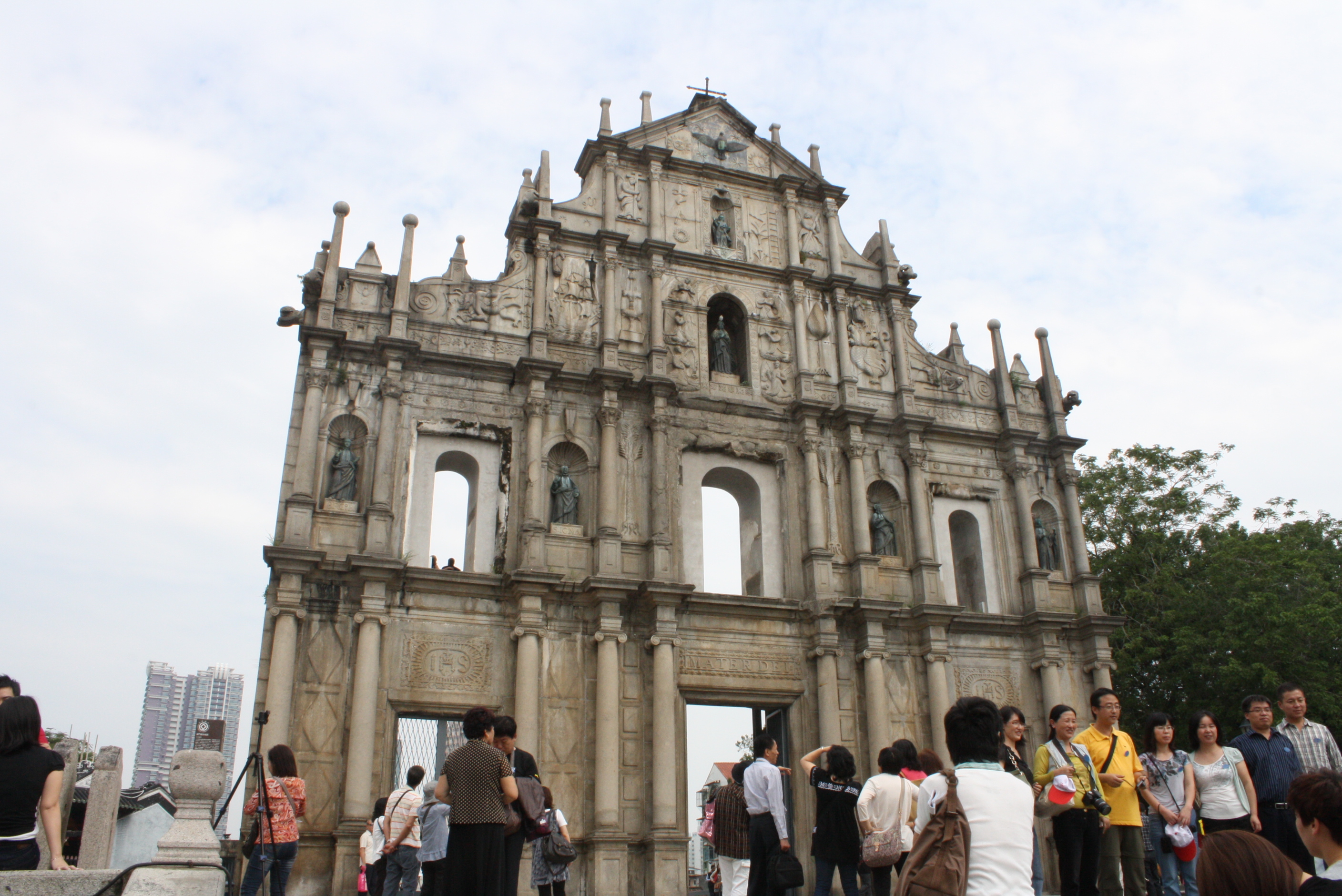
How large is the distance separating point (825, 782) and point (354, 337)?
40.7ft

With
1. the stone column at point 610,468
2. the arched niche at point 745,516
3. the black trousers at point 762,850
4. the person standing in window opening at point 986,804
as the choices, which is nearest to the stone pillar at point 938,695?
the arched niche at point 745,516

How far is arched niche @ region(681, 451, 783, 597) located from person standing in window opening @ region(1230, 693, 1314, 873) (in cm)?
1081

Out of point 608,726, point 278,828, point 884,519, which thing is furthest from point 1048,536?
point 278,828

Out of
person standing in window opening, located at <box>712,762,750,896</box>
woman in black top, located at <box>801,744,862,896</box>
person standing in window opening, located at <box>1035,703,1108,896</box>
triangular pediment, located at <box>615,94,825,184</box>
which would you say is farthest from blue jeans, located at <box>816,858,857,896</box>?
triangular pediment, located at <box>615,94,825,184</box>

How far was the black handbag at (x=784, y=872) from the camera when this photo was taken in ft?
28.4

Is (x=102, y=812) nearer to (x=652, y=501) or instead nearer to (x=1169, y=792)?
(x=652, y=501)

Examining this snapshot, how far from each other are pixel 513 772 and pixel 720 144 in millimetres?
16976

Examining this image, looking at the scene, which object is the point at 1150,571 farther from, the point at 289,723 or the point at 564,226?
the point at 289,723

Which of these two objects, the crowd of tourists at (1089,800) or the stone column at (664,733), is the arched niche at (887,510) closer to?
the stone column at (664,733)

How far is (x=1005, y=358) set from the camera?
72.5ft

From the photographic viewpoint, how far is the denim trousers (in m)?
9.80

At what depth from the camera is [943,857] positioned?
429cm

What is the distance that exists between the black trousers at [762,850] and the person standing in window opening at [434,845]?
2.70 metres

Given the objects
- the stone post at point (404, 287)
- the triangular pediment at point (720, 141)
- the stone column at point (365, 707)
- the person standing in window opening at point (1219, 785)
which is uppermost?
the triangular pediment at point (720, 141)
